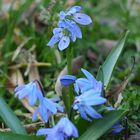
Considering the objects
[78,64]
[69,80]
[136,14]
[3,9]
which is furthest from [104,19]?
[69,80]

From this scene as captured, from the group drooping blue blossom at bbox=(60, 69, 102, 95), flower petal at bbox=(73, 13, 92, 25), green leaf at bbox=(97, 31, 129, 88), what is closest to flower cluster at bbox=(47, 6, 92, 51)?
flower petal at bbox=(73, 13, 92, 25)

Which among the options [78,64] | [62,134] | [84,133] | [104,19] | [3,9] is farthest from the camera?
[104,19]

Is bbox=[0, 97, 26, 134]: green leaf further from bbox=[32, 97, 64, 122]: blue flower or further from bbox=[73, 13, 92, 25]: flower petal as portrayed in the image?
bbox=[73, 13, 92, 25]: flower petal

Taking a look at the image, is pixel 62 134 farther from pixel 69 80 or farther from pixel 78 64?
pixel 78 64

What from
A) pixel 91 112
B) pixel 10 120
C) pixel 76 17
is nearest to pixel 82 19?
pixel 76 17

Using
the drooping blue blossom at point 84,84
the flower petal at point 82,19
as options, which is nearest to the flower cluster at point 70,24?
the flower petal at point 82,19

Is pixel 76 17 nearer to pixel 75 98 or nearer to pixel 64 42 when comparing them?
pixel 64 42

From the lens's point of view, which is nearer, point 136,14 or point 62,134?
point 62,134
